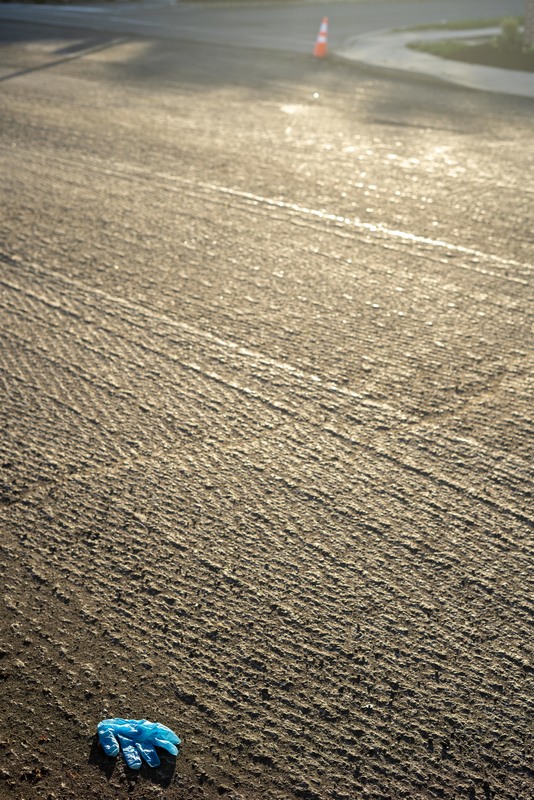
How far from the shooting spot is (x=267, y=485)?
3.77 meters

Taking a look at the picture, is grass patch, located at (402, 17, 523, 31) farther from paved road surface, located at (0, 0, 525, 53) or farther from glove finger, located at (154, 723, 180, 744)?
glove finger, located at (154, 723, 180, 744)

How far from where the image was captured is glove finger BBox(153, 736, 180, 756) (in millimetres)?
2537

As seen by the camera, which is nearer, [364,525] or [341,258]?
[364,525]

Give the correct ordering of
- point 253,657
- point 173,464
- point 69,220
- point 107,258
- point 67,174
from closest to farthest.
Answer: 1. point 253,657
2. point 173,464
3. point 107,258
4. point 69,220
5. point 67,174

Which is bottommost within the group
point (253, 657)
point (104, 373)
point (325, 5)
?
point (253, 657)

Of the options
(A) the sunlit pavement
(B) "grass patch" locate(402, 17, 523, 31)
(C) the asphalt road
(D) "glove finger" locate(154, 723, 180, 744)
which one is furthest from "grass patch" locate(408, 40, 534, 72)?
(D) "glove finger" locate(154, 723, 180, 744)

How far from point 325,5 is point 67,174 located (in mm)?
26417

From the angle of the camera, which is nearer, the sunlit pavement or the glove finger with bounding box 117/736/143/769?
the glove finger with bounding box 117/736/143/769

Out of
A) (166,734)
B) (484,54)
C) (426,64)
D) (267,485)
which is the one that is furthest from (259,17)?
(166,734)

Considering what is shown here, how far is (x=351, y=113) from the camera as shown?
471 inches

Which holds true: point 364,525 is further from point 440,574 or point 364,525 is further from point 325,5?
point 325,5

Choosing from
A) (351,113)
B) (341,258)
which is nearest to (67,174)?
(341,258)

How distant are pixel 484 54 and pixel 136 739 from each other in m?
18.6

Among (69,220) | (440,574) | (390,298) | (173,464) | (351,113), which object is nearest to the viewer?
(440,574)
